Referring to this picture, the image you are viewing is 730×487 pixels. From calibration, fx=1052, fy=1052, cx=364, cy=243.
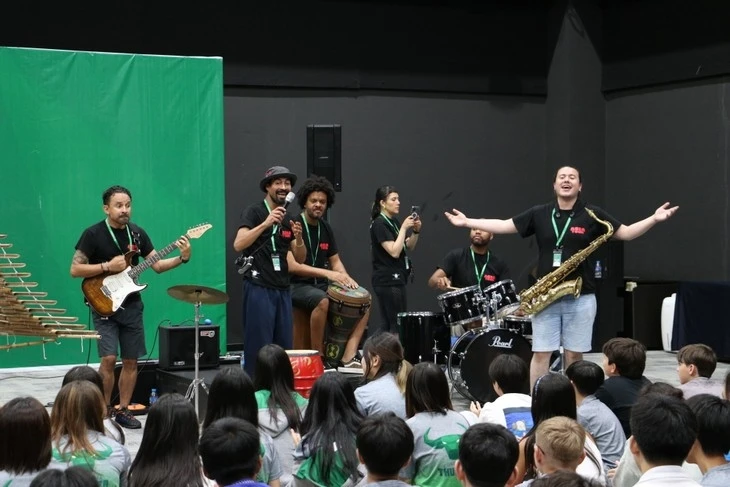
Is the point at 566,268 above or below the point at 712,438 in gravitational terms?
above

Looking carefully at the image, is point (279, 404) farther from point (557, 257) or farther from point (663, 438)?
point (557, 257)

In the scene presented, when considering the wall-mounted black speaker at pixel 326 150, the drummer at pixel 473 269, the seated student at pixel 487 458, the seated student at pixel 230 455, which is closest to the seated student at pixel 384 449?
the seated student at pixel 487 458

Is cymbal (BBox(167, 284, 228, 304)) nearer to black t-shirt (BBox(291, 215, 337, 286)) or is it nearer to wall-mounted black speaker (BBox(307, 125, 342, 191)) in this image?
black t-shirt (BBox(291, 215, 337, 286))

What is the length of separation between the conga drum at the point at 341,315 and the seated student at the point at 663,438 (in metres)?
5.82

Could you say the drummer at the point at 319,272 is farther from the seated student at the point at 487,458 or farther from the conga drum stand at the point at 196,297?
the seated student at the point at 487,458

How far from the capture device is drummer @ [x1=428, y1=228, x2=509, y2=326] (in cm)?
981

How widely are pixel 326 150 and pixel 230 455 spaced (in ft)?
25.7

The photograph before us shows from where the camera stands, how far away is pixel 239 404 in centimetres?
439

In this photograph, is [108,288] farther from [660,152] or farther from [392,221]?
[660,152]

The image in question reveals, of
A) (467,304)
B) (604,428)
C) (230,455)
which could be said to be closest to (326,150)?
(467,304)

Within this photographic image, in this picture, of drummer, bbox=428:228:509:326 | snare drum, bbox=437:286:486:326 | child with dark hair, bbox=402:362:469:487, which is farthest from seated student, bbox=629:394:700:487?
drummer, bbox=428:228:509:326

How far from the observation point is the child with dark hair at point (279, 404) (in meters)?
4.77

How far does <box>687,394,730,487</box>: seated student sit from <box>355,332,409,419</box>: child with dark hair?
5.67ft

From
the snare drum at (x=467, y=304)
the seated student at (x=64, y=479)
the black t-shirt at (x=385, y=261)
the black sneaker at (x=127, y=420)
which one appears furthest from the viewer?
the black t-shirt at (x=385, y=261)
